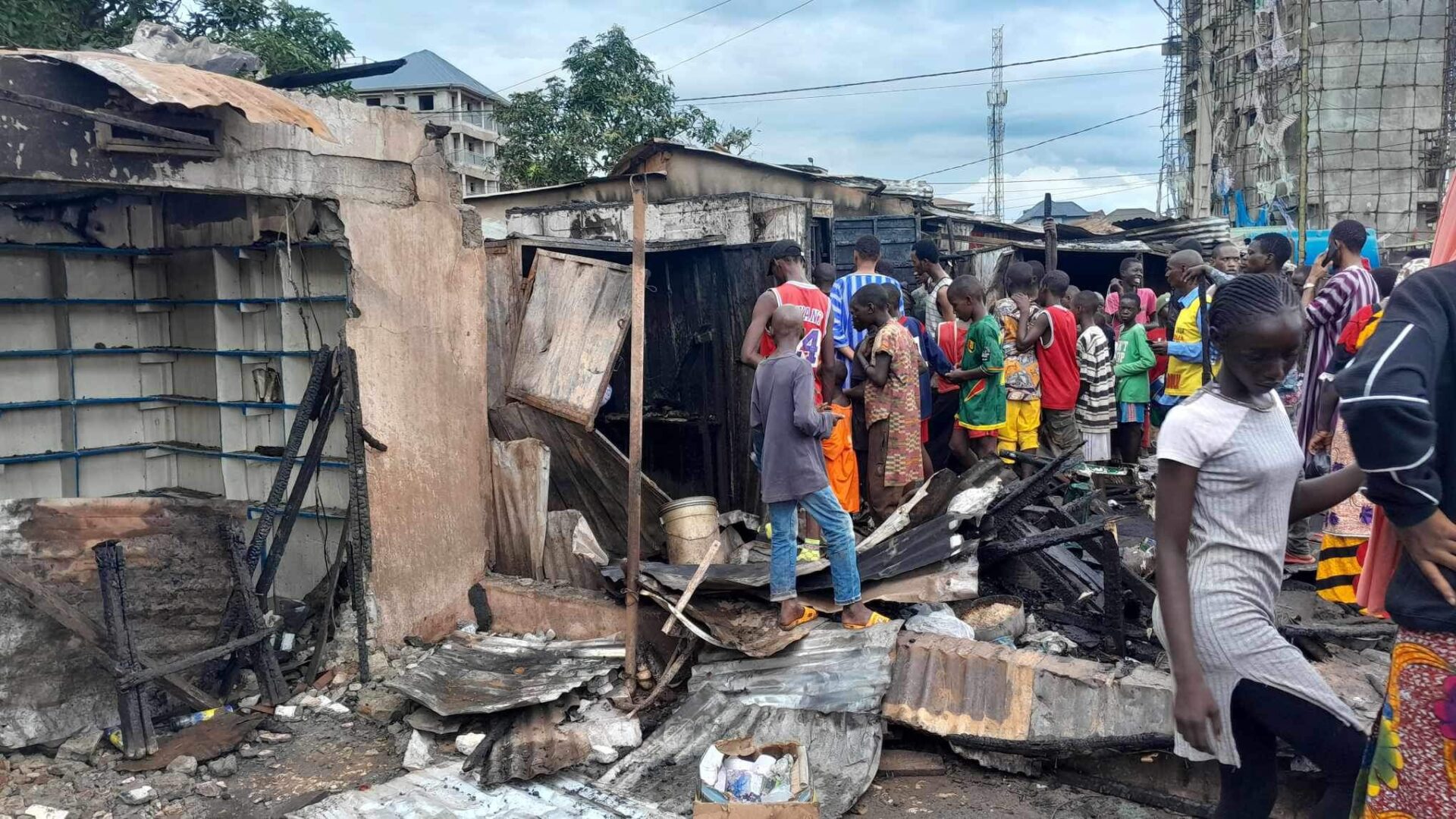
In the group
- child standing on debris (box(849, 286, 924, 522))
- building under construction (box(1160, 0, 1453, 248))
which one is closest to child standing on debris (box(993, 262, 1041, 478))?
child standing on debris (box(849, 286, 924, 522))

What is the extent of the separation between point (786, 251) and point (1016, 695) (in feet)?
10.2

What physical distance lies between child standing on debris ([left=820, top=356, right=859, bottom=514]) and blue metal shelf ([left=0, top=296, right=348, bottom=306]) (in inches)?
118

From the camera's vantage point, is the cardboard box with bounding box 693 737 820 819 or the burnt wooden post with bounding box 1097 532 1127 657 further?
the burnt wooden post with bounding box 1097 532 1127 657

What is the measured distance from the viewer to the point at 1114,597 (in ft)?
15.3

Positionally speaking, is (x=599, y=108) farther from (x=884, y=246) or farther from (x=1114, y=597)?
(x=1114, y=597)

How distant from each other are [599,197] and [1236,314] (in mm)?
10498

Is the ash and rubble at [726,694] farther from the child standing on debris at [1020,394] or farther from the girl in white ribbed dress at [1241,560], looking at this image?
the child standing on debris at [1020,394]

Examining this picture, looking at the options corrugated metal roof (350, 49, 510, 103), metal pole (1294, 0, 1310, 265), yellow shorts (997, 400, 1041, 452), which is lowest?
yellow shorts (997, 400, 1041, 452)

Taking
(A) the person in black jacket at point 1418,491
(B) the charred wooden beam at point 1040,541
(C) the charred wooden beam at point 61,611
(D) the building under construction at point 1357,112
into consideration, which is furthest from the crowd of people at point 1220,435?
(D) the building under construction at point 1357,112

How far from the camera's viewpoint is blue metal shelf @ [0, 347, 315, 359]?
20.4 feet


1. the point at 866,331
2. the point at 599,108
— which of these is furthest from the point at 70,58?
the point at 599,108

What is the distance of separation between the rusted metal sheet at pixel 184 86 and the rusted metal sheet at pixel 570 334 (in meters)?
1.63

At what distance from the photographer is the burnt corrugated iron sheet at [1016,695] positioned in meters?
3.87

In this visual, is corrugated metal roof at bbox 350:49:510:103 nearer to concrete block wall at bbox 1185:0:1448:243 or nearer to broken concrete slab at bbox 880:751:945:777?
concrete block wall at bbox 1185:0:1448:243
